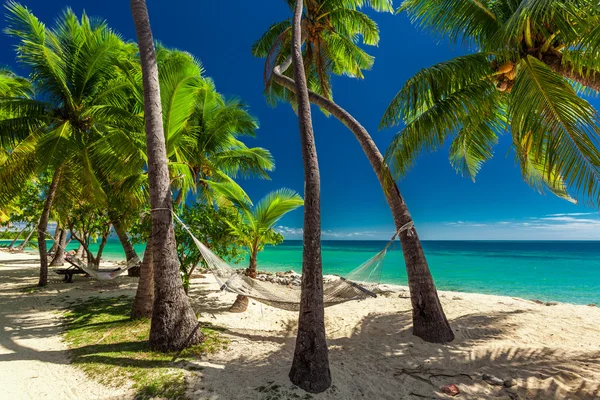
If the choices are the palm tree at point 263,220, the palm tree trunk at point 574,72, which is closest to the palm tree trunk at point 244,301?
the palm tree at point 263,220

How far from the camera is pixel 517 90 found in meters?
2.62

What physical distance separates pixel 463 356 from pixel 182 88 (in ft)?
15.1

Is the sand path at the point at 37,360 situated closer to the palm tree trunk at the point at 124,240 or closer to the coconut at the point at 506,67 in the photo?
the palm tree trunk at the point at 124,240

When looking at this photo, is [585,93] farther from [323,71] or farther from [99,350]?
[99,350]

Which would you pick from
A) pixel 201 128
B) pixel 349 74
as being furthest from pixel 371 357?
pixel 201 128

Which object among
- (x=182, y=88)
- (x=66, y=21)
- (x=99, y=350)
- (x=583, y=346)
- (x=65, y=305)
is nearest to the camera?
(x=99, y=350)

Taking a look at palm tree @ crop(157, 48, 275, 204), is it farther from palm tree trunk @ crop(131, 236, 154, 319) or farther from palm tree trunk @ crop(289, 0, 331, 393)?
palm tree trunk @ crop(289, 0, 331, 393)

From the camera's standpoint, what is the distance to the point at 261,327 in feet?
13.3

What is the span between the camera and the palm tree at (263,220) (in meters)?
4.62

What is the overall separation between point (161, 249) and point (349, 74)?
5.25 metres

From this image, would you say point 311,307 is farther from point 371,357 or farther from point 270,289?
point 270,289

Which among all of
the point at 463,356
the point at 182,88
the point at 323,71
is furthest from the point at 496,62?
the point at 182,88

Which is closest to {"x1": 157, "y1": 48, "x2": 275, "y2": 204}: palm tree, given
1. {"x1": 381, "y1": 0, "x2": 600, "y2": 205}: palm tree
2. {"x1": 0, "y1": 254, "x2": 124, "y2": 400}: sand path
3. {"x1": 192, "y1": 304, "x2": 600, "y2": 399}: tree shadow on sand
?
{"x1": 0, "y1": 254, "x2": 124, "y2": 400}: sand path

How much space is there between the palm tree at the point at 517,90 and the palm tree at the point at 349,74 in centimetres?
44
